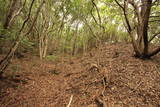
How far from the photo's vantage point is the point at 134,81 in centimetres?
475

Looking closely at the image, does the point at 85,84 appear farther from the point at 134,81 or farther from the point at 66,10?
the point at 66,10

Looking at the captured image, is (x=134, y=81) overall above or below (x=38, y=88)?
above

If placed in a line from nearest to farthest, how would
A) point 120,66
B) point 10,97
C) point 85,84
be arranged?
point 10,97, point 85,84, point 120,66

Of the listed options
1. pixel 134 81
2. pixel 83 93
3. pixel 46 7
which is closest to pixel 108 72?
pixel 134 81

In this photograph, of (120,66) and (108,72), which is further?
(120,66)

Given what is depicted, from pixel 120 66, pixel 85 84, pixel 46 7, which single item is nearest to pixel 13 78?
pixel 85 84

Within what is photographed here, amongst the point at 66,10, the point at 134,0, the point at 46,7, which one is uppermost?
the point at 66,10

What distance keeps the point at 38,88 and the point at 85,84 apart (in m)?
2.06

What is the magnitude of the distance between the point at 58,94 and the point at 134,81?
3.04 m

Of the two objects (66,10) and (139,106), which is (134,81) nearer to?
(139,106)

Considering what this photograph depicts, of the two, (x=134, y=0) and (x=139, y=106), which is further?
(x=134, y=0)

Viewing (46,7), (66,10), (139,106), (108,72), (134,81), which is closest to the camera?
(139,106)

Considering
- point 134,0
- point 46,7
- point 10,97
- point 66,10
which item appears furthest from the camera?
point 66,10

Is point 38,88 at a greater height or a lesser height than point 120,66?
lesser
